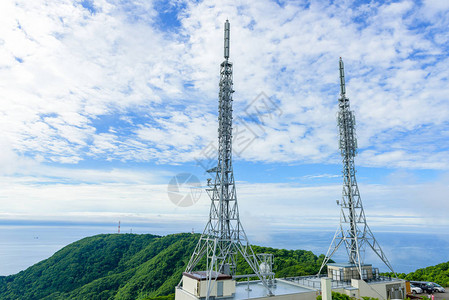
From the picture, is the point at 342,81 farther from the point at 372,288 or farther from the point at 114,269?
the point at 114,269

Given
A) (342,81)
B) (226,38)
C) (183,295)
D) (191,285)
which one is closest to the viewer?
(191,285)

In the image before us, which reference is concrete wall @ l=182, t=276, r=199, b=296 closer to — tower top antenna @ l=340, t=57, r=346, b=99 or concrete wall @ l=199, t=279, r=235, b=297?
concrete wall @ l=199, t=279, r=235, b=297

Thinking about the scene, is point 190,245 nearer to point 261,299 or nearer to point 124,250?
point 124,250

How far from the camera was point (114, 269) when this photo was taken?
7469 centimetres

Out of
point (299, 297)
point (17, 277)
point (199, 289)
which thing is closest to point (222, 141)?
point (199, 289)

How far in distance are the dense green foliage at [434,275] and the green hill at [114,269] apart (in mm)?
15849

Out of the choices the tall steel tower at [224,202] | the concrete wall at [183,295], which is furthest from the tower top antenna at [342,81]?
the concrete wall at [183,295]

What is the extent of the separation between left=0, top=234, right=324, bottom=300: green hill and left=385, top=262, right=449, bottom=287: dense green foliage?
52.0 feet

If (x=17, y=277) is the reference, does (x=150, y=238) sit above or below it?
above

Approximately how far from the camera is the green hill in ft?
188

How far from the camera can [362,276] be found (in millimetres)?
28219

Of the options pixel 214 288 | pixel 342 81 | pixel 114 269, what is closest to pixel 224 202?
pixel 214 288

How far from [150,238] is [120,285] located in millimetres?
28317

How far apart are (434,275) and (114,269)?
70.6m
